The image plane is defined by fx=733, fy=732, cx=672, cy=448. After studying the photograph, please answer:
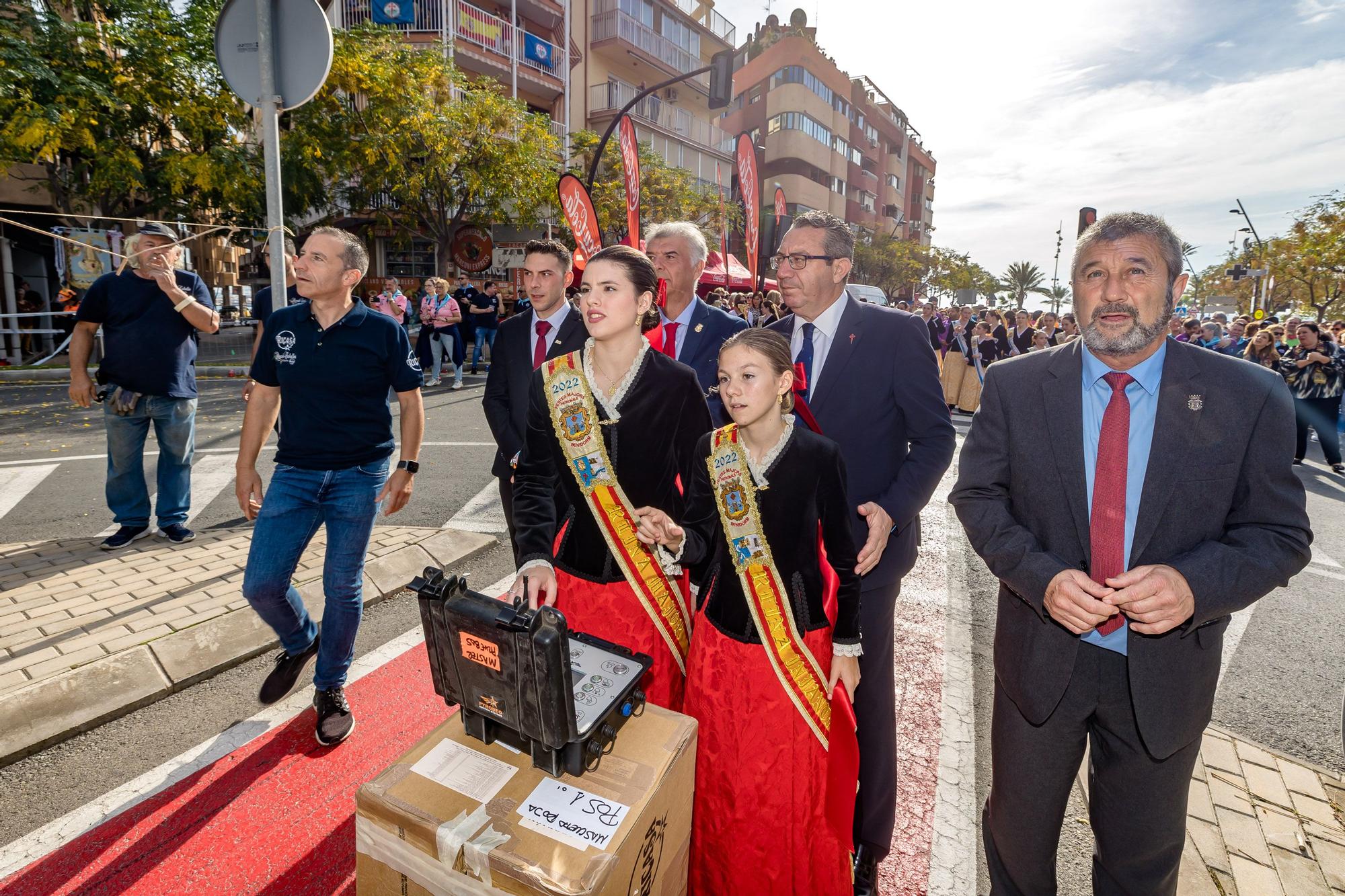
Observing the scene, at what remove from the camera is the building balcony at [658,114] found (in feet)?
109

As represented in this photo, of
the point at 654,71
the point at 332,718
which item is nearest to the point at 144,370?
the point at 332,718

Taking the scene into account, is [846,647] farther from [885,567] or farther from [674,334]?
[674,334]

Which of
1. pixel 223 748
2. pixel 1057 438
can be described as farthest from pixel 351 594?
pixel 1057 438

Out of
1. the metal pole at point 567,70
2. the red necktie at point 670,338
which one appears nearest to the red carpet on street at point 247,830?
the red necktie at point 670,338

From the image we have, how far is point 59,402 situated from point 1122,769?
13445mm

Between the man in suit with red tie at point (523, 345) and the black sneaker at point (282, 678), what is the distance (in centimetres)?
127

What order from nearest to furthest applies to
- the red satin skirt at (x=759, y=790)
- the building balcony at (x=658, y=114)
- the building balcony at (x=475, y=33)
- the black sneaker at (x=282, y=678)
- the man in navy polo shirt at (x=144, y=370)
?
the red satin skirt at (x=759, y=790) < the black sneaker at (x=282, y=678) < the man in navy polo shirt at (x=144, y=370) < the building balcony at (x=475, y=33) < the building balcony at (x=658, y=114)

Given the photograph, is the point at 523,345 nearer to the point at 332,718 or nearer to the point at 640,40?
the point at 332,718

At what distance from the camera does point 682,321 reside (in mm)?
4047

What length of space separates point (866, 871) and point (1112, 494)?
1.49m

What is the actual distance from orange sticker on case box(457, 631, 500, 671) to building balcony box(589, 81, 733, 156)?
3228 centimetres

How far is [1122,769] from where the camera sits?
201 centimetres

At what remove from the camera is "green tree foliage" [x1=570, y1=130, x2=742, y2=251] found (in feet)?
88.7

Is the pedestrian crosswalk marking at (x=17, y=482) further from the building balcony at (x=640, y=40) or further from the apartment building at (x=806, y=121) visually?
the apartment building at (x=806, y=121)
